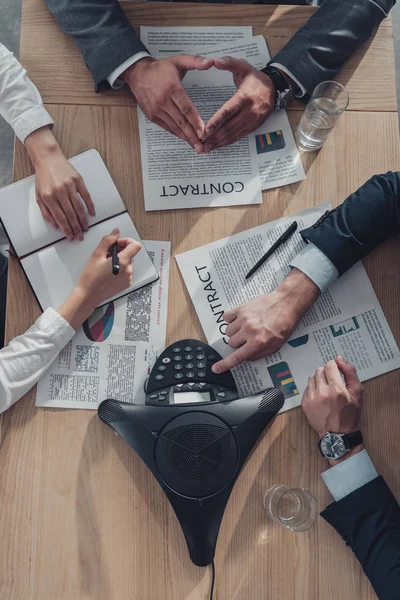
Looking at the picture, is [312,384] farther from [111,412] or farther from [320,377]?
[111,412]

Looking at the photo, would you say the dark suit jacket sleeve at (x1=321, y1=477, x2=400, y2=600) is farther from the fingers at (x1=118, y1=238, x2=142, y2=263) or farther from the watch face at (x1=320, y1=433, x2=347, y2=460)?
the fingers at (x1=118, y1=238, x2=142, y2=263)

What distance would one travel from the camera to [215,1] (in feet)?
3.72

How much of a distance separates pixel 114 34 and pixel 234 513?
2.97 ft

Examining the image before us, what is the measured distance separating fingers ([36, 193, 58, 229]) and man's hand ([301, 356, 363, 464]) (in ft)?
1.81

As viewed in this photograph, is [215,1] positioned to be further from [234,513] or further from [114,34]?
[234,513]

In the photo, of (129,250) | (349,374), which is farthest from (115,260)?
(349,374)

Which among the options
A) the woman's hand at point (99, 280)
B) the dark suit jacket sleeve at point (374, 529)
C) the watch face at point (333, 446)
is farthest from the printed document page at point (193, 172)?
the dark suit jacket sleeve at point (374, 529)

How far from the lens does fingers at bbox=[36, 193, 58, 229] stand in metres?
0.94

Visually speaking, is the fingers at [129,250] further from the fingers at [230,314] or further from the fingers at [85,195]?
the fingers at [230,314]

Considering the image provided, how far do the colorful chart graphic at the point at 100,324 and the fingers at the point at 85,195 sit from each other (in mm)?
181

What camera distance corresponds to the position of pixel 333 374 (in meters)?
0.91

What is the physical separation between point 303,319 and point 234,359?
0.53ft

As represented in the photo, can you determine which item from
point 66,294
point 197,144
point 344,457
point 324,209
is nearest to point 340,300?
point 324,209

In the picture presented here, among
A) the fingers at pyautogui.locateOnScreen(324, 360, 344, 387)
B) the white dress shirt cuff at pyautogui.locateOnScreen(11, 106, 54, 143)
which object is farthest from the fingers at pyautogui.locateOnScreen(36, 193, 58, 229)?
the fingers at pyautogui.locateOnScreen(324, 360, 344, 387)
